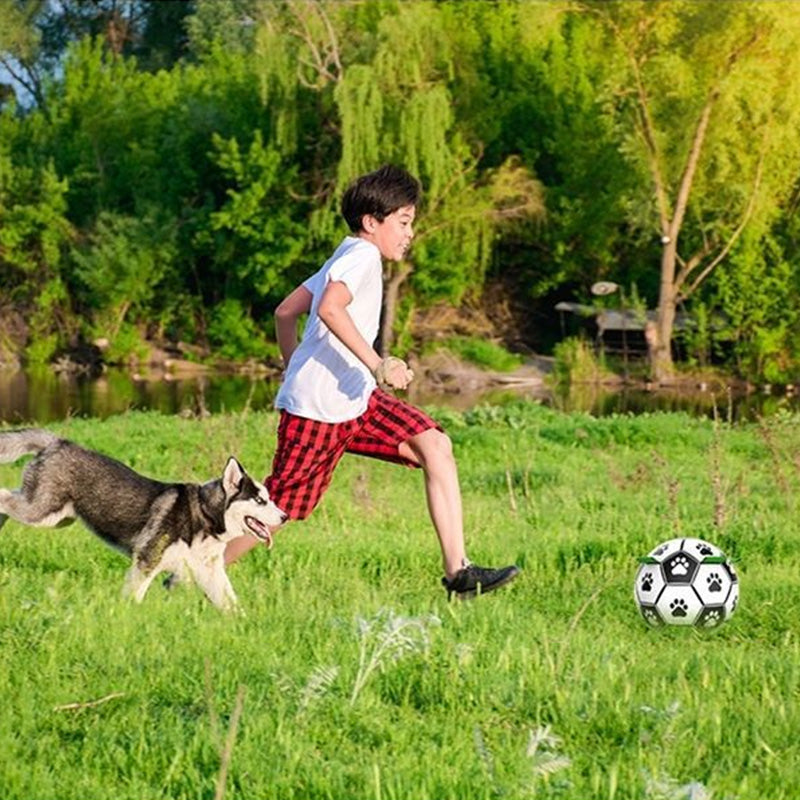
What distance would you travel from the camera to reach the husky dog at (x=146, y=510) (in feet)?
24.4

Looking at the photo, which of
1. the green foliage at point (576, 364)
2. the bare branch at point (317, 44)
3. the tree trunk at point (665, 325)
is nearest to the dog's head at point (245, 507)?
the green foliage at point (576, 364)

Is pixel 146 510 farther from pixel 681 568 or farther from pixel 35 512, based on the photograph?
pixel 681 568

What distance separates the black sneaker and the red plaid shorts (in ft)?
2.01

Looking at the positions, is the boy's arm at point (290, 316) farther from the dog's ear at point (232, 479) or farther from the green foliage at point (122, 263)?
the green foliage at point (122, 263)

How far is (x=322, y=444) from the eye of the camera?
24.8 feet

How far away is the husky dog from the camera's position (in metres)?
7.44

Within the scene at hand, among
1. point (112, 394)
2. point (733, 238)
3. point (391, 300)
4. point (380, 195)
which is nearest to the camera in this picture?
point (380, 195)

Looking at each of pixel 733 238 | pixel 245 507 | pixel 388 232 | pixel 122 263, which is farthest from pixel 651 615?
pixel 122 263

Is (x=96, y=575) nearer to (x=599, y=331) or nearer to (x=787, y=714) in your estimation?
(x=787, y=714)

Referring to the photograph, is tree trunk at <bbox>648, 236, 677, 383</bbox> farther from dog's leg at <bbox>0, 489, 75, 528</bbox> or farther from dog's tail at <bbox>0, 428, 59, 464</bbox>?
dog's leg at <bbox>0, 489, 75, 528</bbox>

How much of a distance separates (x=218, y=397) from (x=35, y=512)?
83.2 feet

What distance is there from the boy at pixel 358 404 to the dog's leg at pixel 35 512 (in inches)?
34.8

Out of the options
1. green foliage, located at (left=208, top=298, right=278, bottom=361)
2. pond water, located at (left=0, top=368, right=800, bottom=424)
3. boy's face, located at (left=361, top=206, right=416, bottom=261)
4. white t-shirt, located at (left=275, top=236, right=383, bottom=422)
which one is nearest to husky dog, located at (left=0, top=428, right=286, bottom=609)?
white t-shirt, located at (left=275, top=236, right=383, bottom=422)

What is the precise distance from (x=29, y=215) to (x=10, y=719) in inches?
1535
